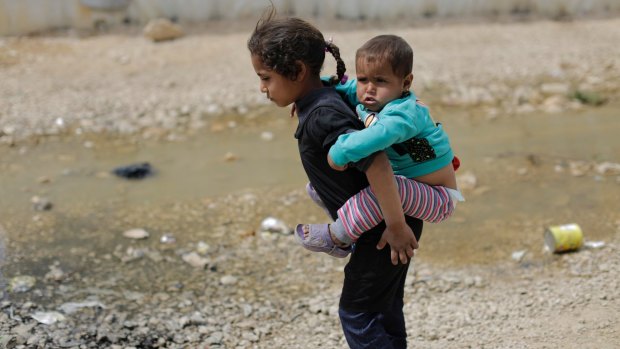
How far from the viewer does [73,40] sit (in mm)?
8023

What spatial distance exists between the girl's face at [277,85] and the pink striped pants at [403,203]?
1.18 feet

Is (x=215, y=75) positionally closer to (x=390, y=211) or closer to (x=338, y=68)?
(x=338, y=68)

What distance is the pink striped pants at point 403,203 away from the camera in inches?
91.0

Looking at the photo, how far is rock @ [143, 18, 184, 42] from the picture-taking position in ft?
25.8

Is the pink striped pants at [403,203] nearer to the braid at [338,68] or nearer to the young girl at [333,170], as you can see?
the young girl at [333,170]

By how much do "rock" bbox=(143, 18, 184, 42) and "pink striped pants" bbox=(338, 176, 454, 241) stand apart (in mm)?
→ 5937

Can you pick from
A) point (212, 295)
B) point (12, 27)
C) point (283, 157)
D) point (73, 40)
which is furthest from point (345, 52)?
point (212, 295)

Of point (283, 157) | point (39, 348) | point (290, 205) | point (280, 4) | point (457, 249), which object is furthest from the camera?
point (280, 4)

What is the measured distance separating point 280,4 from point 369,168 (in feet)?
21.4

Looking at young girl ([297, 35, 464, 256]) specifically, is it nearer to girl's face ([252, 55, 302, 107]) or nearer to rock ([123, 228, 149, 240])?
girl's face ([252, 55, 302, 107])

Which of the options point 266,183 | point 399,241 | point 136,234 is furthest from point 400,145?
point 266,183

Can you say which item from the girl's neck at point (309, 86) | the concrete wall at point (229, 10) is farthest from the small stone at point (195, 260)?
the concrete wall at point (229, 10)

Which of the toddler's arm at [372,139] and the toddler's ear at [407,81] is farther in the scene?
the toddler's ear at [407,81]

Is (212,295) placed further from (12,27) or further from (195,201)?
(12,27)
